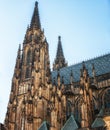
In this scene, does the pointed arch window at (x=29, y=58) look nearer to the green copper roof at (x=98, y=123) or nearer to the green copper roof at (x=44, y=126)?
the green copper roof at (x=44, y=126)

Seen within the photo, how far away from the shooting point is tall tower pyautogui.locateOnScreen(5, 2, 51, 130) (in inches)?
1128

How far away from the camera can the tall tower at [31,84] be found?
1128 inches

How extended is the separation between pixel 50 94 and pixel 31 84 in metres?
2.71

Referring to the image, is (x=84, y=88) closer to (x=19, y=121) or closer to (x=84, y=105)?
(x=84, y=105)

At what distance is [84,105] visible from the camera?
78.2 ft

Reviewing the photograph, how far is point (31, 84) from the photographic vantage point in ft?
103

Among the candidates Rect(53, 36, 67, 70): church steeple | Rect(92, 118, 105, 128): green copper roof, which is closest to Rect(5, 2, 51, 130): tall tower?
Rect(92, 118, 105, 128): green copper roof

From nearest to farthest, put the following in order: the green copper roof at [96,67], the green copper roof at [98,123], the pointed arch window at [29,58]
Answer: the green copper roof at [98,123] → the green copper roof at [96,67] → the pointed arch window at [29,58]

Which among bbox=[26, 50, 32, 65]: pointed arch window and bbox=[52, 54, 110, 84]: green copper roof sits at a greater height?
bbox=[26, 50, 32, 65]: pointed arch window

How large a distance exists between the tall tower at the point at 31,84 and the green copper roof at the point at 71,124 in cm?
338

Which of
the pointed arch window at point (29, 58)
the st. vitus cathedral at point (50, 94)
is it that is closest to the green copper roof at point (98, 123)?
the st. vitus cathedral at point (50, 94)

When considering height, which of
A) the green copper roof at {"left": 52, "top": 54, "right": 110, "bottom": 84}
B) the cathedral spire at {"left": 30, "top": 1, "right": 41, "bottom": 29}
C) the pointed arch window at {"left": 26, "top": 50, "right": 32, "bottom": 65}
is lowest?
the green copper roof at {"left": 52, "top": 54, "right": 110, "bottom": 84}

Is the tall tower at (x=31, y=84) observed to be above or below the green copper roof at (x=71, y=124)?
above

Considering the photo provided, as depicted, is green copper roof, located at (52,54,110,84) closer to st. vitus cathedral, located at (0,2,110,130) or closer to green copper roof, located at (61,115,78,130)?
st. vitus cathedral, located at (0,2,110,130)
